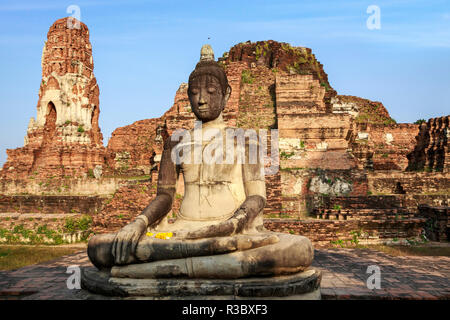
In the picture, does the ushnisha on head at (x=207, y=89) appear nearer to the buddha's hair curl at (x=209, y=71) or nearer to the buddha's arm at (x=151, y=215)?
the buddha's hair curl at (x=209, y=71)

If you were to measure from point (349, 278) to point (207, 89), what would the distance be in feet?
9.51

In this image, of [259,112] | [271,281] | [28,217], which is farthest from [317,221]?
[259,112]

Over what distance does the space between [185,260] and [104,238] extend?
885mm

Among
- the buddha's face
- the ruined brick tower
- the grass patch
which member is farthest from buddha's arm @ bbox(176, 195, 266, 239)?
the ruined brick tower

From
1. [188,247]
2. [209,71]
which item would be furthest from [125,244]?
[209,71]

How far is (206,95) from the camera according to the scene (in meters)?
3.98

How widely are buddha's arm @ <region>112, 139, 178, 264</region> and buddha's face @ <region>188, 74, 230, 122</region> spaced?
1.82 ft

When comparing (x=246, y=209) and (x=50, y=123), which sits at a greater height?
(x=50, y=123)

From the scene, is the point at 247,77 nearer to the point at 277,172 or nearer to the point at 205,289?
the point at 277,172

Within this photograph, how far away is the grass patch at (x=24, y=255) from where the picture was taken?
6.46m

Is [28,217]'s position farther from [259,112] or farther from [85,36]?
[85,36]

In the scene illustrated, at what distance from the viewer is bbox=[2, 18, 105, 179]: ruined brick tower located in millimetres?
17094

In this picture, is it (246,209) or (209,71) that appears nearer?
(246,209)
